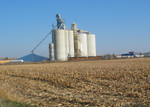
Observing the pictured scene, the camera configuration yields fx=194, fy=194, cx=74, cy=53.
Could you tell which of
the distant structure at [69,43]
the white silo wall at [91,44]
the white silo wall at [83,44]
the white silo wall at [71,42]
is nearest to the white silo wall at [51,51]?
the distant structure at [69,43]

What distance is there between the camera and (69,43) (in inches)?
2571

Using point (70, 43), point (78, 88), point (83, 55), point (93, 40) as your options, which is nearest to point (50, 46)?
point (70, 43)

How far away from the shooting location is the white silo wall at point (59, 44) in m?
62.0

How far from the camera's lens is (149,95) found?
908 centimetres

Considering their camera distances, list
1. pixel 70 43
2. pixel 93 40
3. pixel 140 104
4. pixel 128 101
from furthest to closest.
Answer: pixel 93 40
pixel 70 43
pixel 128 101
pixel 140 104

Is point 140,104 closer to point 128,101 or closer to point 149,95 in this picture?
point 128,101

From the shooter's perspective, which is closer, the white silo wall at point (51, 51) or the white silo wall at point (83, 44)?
the white silo wall at point (51, 51)

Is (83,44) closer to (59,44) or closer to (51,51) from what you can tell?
(59,44)

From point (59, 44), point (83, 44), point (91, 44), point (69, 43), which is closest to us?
point (59, 44)

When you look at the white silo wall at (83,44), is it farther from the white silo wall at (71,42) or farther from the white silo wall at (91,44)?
the white silo wall at (71,42)

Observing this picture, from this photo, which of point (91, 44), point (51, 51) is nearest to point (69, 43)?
point (51, 51)

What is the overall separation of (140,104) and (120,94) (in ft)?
6.79

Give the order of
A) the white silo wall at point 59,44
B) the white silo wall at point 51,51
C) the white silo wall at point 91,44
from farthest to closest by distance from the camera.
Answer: the white silo wall at point 91,44
the white silo wall at point 59,44
the white silo wall at point 51,51

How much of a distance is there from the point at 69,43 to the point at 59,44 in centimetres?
452
